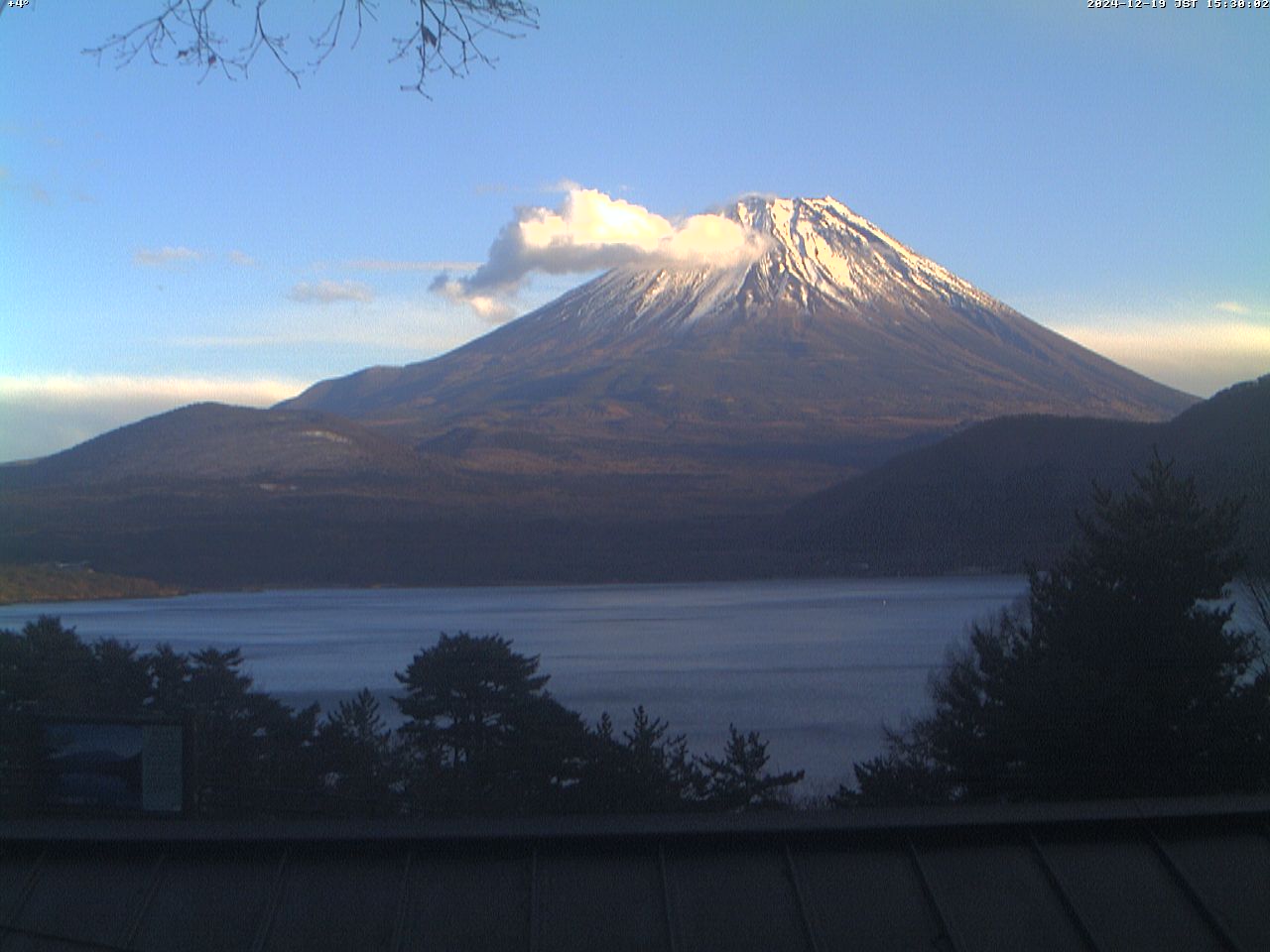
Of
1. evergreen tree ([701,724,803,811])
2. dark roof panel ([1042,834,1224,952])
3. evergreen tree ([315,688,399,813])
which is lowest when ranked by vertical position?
evergreen tree ([701,724,803,811])

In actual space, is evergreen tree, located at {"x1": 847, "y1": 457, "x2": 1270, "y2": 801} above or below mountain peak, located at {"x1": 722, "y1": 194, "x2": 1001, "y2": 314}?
below

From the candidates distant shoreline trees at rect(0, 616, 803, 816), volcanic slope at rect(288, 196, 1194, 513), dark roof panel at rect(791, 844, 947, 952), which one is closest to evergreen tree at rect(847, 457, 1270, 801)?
distant shoreline trees at rect(0, 616, 803, 816)

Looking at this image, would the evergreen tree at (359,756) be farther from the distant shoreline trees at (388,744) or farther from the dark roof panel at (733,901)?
the dark roof panel at (733,901)

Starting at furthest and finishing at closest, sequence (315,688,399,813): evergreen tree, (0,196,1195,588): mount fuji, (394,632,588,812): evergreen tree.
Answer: (0,196,1195,588): mount fuji → (394,632,588,812): evergreen tree → (315,688,399,813): evergreen tree

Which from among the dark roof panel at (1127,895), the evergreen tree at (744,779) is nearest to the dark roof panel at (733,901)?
the dark roof panel at (1127,895)

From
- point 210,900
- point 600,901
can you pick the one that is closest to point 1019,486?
point 600,901

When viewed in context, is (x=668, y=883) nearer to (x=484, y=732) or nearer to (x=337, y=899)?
(x=337, y=899)

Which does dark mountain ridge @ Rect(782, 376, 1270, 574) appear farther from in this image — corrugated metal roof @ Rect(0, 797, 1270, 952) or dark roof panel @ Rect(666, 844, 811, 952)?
dark roof panel @ Rect(666, 844, 811, 952)

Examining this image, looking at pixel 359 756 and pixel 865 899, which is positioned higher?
pixel 865 899
